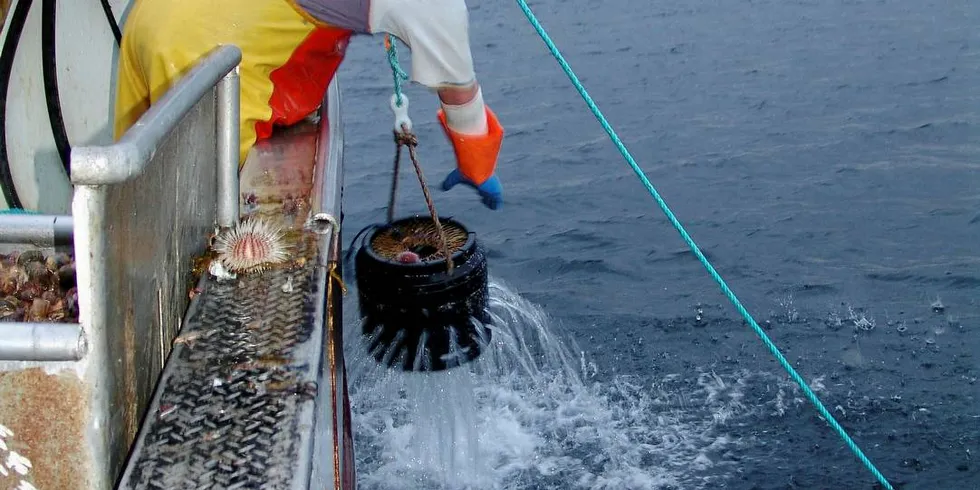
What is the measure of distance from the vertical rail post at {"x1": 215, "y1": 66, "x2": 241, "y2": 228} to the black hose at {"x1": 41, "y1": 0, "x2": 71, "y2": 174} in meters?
1.83

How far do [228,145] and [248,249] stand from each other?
30 centimetres

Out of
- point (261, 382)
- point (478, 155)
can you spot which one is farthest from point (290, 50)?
point (261, 382)

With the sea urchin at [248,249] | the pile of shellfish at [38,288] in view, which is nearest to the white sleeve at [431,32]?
the sea urchin at [248,249]

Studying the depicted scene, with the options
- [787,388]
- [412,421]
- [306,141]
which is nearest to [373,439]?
[412,421]

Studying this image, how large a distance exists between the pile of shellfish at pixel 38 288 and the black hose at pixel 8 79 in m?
1.51

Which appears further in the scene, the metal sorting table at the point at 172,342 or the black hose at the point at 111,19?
the black hose at the point at 111,19

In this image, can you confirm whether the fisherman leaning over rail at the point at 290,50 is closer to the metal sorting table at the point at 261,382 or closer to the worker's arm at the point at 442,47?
the worker's arm at the point at 442,47

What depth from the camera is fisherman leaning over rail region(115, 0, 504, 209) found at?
356 centimetres

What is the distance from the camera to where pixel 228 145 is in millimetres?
2791

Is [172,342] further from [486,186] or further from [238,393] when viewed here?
[486,186]

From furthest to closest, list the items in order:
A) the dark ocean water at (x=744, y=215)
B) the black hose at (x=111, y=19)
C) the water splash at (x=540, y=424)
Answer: the black hose at (x=111, y=19)
the dark ocean water at (x=744, y=215)
the water splash at (x=540, y=424)

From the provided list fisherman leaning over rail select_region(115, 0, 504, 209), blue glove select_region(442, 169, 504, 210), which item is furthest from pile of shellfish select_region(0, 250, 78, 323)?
blue glove select_region(442, 169, 504, 210)

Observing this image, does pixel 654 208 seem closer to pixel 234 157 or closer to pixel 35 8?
pixel 35 8

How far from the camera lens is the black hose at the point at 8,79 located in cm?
392
